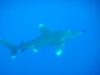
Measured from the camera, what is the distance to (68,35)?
857 cm

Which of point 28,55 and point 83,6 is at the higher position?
point 83,6

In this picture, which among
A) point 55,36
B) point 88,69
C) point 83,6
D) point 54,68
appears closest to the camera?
point 55,36

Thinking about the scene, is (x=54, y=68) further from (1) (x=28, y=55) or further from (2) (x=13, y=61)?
(2) (x=13, y=61)

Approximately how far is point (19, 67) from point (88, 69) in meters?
7.35

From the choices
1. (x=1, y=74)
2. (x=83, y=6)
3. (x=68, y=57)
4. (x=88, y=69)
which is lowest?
(x=88, y=69)

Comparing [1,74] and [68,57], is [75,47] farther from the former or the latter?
[1,74]

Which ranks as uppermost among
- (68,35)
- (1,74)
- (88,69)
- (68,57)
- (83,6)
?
(83,6)

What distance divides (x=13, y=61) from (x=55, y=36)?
8887mm

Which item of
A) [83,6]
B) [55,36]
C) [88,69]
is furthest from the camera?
[83,6]

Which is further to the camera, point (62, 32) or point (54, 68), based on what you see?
point (54, 68)

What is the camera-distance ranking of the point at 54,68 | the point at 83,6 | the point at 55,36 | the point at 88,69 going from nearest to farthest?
the point at 55,36 → the point at 54,68 → the point at 88,69 → the point at 83,6

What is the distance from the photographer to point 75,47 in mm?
15328

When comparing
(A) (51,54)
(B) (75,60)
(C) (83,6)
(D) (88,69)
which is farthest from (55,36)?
(C) (83,6)

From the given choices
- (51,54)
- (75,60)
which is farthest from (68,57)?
(51,54)
